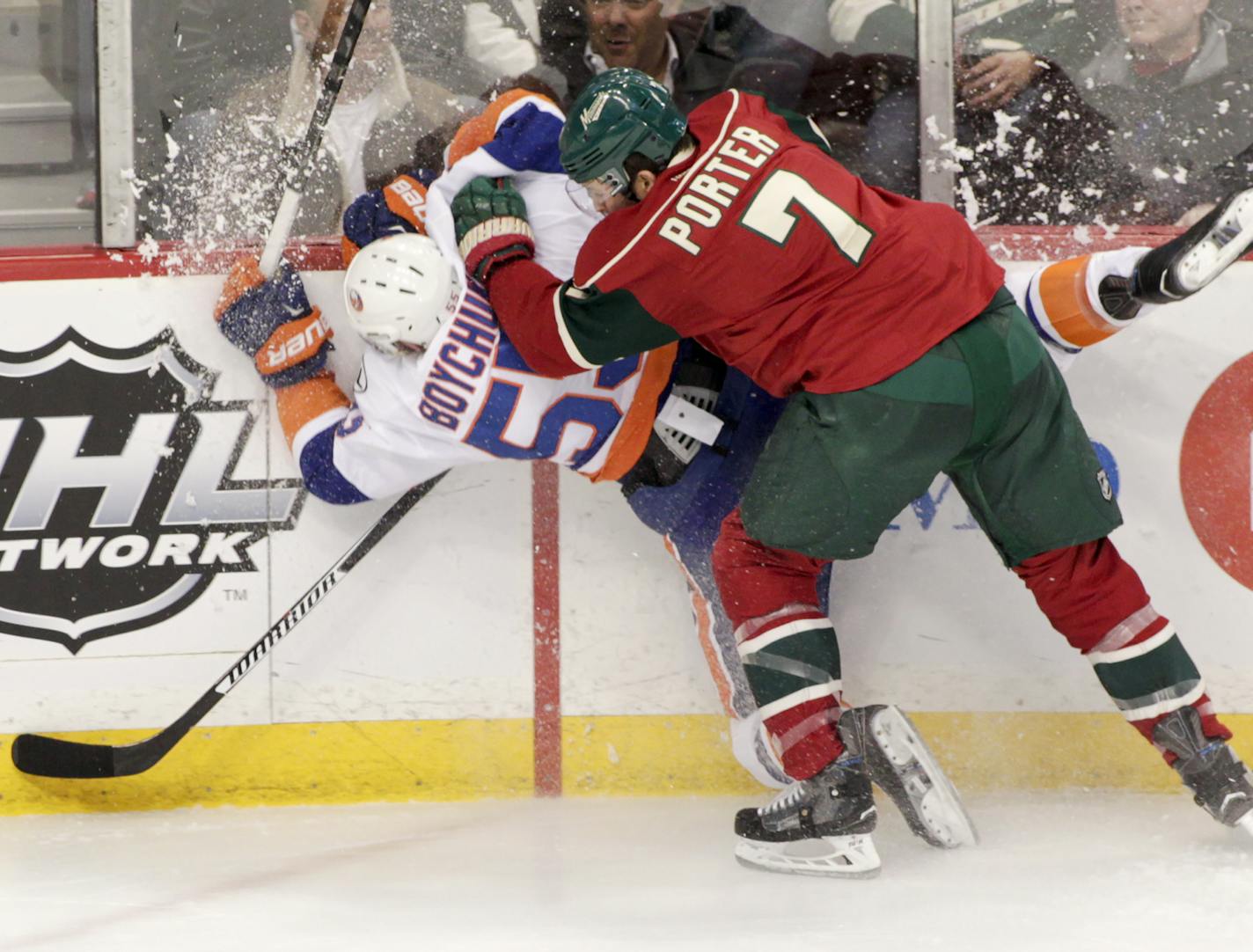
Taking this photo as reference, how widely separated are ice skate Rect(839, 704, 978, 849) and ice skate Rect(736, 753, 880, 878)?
1.7 inches

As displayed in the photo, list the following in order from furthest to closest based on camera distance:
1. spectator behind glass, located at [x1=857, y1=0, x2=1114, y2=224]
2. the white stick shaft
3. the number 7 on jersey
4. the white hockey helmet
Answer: spectator behind glass, located at [x1=857, y1=0, x2=1114, y2=224]
the white stick shaft
the white hockey helmet
the number 7 on jersey

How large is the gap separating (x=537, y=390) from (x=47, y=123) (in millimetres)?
1205

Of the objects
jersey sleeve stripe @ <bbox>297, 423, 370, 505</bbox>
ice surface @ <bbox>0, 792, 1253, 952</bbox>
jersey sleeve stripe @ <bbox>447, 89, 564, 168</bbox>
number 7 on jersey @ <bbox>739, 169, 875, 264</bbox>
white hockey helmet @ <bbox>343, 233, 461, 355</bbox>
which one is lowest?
ice surface @ <bbox>0, 792, 1253, 952</bbox>

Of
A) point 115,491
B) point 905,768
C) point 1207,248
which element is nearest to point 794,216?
point 1207,248

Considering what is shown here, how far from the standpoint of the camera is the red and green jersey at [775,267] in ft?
6.34

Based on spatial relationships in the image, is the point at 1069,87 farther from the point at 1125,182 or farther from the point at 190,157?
the point at 190,157

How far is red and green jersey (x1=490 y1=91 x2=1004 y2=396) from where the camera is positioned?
1933mm

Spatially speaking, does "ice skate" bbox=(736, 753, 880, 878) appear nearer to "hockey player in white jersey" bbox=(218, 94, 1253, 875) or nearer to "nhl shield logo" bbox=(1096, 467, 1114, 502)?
"hockey player in white jersey" bbox=(218, 94, 1253, 875)

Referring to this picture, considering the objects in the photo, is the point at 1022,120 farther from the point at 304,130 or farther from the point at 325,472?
the point at 325,472

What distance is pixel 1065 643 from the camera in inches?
106

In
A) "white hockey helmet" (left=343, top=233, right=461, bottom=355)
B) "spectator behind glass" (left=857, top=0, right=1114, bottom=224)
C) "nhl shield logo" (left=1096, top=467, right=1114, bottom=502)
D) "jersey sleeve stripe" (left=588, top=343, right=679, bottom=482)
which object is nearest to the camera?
"nhl shield logo" (left=1096, top=467, right=1114, bottom=502)

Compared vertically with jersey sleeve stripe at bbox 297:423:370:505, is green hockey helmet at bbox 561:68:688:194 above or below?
above

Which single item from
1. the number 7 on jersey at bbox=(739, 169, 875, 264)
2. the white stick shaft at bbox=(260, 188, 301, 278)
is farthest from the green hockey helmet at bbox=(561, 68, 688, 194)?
the white stick shaft at bbox=(260, 188, 301, 278)

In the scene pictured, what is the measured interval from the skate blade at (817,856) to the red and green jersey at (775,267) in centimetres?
80
